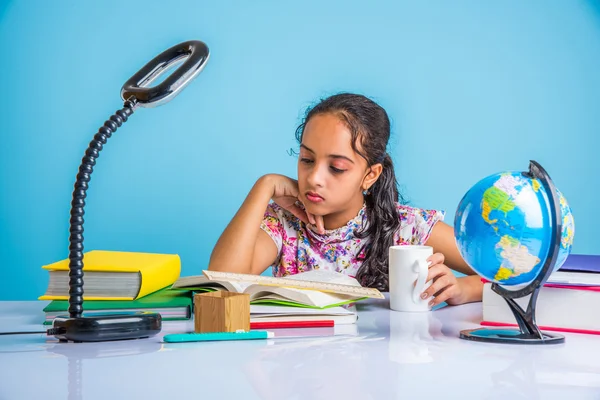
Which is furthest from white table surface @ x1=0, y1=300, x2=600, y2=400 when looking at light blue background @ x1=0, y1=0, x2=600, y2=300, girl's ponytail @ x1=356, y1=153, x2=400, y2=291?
light blue background @ x1=0, y1=0, x2=600, y2=300

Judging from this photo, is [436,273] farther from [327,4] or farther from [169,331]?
[327,4]

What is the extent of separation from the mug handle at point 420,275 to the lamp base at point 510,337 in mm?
260

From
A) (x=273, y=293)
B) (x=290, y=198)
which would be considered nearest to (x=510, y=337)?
(x=273, y=293)

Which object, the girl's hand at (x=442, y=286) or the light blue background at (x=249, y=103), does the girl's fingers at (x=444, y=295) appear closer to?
the girl's hand at (x=442, y=286)

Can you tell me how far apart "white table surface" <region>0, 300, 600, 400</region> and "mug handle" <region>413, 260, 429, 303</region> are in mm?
203

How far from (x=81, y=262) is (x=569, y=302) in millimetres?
832

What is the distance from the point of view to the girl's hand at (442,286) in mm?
1540

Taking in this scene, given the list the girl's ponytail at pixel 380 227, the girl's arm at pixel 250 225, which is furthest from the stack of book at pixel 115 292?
the girl's ponytail at pixel 380 227

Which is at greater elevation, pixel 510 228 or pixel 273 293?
pixel 510 228

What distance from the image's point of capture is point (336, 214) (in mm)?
2482

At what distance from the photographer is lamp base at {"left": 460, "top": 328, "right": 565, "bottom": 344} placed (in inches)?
47.0

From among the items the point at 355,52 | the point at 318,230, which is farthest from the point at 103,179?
the point at 318,230

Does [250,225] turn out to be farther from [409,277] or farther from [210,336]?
[210,336]

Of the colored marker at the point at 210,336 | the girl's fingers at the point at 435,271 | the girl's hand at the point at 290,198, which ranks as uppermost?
the girl's hand at the point at 290,198
